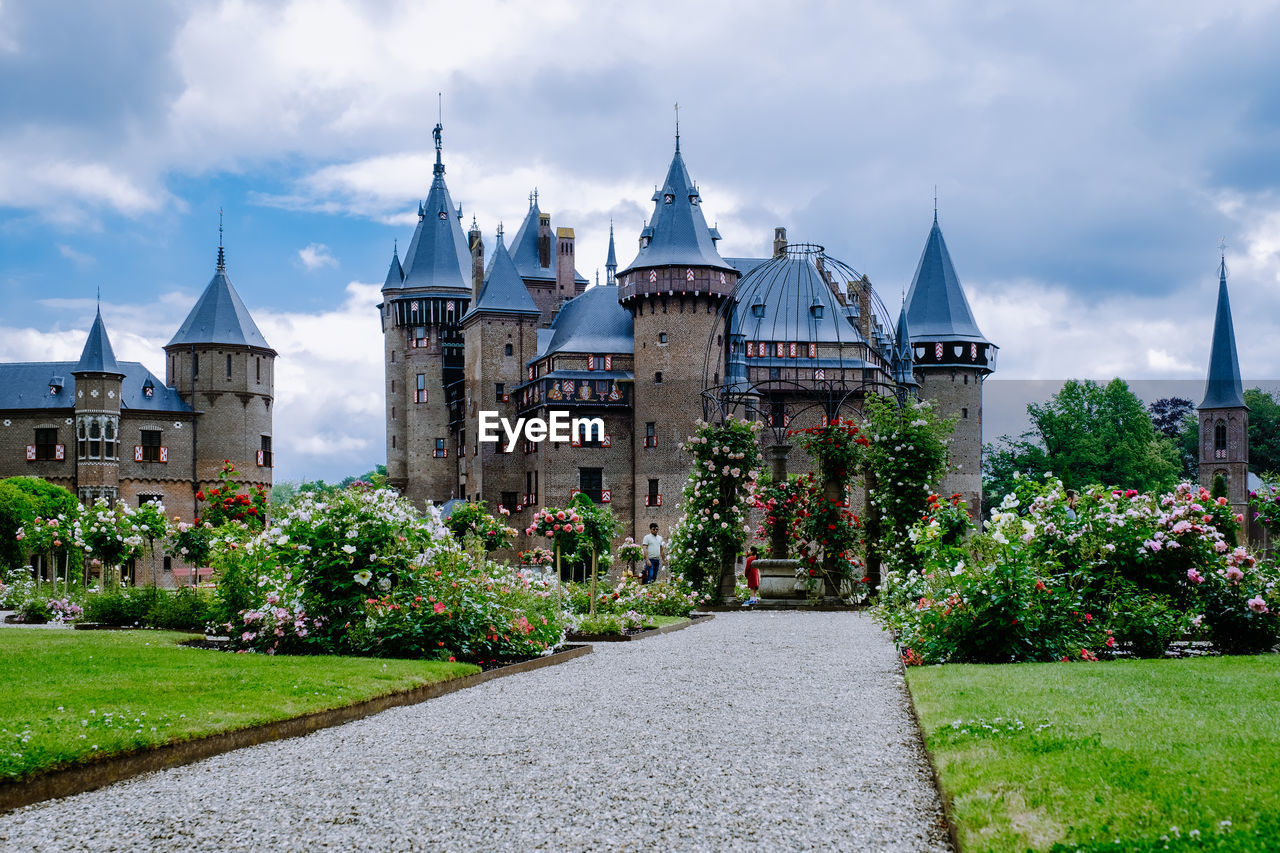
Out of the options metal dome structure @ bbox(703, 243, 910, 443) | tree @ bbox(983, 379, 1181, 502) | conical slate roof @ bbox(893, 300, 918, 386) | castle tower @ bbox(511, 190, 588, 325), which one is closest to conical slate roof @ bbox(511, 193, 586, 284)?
castle tower @ bbox(511, 190, 588, 325)

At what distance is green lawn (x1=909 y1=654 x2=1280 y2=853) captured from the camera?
16.5 feet

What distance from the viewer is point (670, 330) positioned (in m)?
49.1

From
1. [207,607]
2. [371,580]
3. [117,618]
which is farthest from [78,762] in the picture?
[117,618]

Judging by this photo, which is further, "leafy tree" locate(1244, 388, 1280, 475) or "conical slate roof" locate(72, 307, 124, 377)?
"leafy tree" locate(1244, 388, 1280, 475)

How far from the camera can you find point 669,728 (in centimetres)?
826

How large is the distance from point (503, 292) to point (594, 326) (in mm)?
4547

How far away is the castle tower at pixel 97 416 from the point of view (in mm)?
50750

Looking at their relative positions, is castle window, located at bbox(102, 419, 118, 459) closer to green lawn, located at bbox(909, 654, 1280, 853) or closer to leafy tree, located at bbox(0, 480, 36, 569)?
leafy tree, located at bbox(0, 480, 36, 569)

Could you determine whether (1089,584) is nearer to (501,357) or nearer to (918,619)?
(918,619)

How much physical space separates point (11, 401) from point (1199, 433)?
61.8 metres

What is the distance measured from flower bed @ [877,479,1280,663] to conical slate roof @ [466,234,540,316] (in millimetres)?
42837

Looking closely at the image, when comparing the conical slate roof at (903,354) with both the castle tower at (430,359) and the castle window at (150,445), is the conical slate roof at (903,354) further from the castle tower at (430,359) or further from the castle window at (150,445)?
the castle window at (150,445)

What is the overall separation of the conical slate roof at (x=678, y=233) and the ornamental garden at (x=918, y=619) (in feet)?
89.6

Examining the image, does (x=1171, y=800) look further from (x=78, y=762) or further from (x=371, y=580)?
(x=371, y=580)
